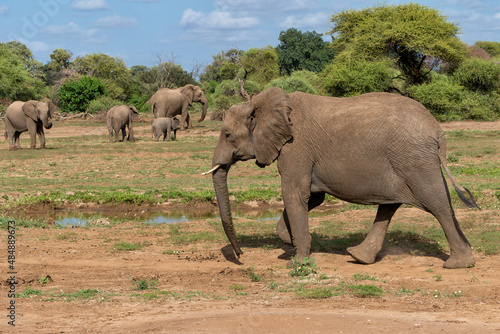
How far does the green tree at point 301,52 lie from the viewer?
74.9 m

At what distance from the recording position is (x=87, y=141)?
93.6 ft

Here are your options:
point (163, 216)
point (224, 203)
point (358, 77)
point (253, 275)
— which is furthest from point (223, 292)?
point (358, 77)

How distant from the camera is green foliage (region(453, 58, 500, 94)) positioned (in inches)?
1442

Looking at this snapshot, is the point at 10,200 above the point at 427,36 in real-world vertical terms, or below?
below

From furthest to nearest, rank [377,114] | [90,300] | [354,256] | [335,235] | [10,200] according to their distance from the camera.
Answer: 1. [10,200]
2. [335,235]
3. [354,256]
4. [377,114]
5. [90,300]

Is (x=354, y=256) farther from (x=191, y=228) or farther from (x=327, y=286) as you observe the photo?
(x=191, y=228)

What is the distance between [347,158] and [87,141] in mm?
22009

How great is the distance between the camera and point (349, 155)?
8.30 metres

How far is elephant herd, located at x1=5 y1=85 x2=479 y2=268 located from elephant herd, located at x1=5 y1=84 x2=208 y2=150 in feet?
59.4

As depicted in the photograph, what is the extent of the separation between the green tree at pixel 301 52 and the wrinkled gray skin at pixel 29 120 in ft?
161

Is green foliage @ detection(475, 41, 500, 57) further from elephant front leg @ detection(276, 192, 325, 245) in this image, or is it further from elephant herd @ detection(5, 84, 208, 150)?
elephant front leg @ detection(276, 192, 325, 245)

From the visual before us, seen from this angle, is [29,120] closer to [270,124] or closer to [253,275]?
[270,124]

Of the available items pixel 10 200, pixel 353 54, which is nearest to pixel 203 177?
pixel 10 200

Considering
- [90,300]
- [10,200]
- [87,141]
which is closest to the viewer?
[90,300]
